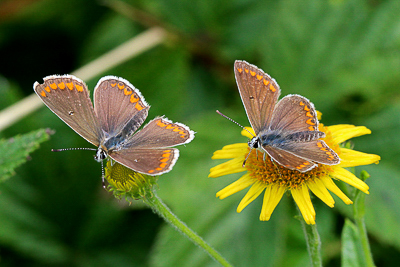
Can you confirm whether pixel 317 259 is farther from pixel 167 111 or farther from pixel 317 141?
pixel 167 111

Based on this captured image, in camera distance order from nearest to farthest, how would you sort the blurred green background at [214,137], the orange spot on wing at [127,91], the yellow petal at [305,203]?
the yellow petal at [305,203] < the orange spot on wing at [127,91] < the blurred green background at [214,137]

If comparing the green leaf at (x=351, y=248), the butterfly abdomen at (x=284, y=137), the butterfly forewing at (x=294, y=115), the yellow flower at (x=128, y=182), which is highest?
the butterfly forewing at (x=294, y=115)

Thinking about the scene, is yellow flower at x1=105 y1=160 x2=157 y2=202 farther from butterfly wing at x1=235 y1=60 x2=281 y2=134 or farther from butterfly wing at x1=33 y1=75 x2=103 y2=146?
butterfly wing at x1=235 y1=60 x2=281 y2=134

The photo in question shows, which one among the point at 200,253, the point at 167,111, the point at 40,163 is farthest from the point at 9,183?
the point at 200,253

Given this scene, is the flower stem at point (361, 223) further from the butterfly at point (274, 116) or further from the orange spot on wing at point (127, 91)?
the orange spot on wing at point (127, 91)

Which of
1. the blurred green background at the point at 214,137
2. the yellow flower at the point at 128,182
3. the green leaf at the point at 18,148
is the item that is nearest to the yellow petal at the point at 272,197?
the yellow flower at the point at 128,182

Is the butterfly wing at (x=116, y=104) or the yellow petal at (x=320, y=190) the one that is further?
the butterfly wing at (x=116, y=104)
